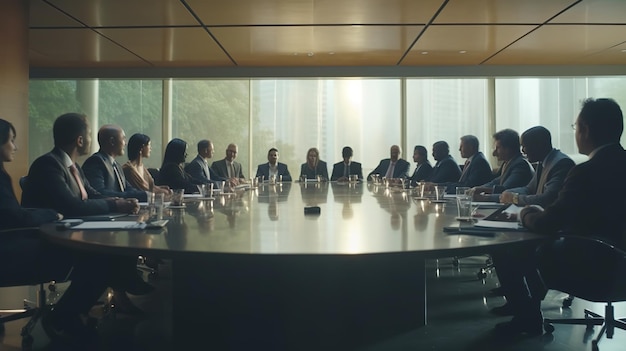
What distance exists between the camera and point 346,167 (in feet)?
29.6

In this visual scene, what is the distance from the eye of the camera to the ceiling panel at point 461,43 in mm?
6141

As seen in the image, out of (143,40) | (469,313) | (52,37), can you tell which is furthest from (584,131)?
(52,37)

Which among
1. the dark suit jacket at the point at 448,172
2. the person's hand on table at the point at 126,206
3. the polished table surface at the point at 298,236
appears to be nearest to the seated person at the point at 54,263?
the person's hand on table at the point at 126,206

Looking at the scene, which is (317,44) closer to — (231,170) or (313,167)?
(313,167)

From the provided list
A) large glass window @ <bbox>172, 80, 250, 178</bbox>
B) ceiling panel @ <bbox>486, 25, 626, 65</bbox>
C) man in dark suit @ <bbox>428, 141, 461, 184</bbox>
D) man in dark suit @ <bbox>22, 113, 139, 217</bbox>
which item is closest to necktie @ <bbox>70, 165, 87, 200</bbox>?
man in dark suit @ <bbox>22, 113, 139, 217</bbox>

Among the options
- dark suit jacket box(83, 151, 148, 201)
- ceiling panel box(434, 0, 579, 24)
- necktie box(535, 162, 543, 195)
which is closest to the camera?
necktie box(535, 162, 543, 195)

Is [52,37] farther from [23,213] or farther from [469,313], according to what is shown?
Answer: [469,313]

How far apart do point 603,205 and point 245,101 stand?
8.05 meters

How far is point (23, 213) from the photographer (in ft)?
8.21

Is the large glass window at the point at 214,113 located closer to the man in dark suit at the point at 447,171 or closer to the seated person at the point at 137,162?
the man in dark suit at the point at 447,171

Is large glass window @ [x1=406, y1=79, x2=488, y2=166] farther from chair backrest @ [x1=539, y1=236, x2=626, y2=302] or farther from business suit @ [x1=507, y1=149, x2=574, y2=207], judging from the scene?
chair backrest @ [x1=539, y1=236, x2=626, y2=302]

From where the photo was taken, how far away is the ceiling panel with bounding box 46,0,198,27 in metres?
5.07

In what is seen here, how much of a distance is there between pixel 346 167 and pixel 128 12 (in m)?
4.82

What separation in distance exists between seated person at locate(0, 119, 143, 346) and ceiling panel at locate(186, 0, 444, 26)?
3196 millimetres
